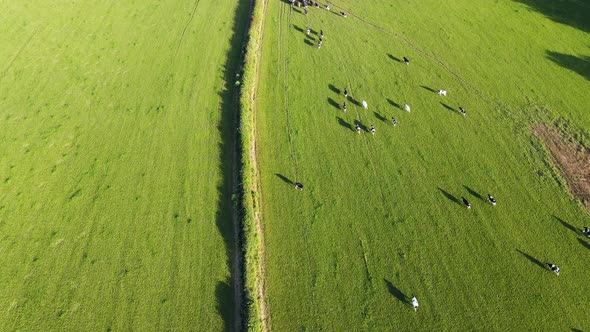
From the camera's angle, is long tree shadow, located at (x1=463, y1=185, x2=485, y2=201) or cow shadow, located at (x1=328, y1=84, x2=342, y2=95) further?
cow shadow, located at (x1=328, y1=84, x2=342, y2=95)

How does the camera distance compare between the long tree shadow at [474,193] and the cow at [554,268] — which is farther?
the long tree shadow at [474,193]

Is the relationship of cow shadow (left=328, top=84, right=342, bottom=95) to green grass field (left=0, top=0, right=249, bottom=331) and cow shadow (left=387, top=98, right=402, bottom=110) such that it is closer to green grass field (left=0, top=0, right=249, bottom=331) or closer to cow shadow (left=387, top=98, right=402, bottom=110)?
cow shadow (left=387, top=98, right=402, bottom=110)

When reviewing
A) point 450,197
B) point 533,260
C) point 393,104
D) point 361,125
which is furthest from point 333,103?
point 533,260

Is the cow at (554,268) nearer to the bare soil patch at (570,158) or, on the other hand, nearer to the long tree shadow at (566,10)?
the bare soil patch at (570,158)

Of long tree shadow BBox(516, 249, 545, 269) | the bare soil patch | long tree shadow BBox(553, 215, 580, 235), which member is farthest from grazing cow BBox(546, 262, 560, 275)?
the bare soil patch

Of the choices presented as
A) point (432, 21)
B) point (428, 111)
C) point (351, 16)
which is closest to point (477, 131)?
point (428, 111)

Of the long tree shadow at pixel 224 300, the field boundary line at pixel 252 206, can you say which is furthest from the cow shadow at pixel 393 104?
the long tree shadow at pixel 224 300
